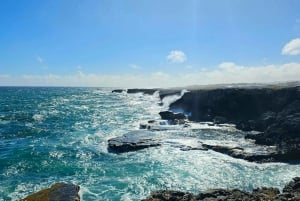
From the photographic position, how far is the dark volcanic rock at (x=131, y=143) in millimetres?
43406

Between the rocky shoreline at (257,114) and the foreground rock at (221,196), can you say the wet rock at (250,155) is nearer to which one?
the rocky shoreline at (257,114)

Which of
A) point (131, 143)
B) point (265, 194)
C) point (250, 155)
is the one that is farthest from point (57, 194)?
point (250, 155)

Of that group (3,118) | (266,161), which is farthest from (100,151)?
(3,118)

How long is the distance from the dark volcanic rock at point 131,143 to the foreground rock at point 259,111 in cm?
1489

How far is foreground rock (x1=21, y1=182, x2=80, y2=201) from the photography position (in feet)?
78.6

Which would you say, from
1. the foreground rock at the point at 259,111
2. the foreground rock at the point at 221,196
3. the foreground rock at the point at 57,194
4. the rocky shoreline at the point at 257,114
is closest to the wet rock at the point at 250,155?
the rocky shoreline at the point at 257,114

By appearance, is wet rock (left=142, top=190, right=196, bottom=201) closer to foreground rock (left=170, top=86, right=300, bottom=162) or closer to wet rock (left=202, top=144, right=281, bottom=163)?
wet rock (left=202, top=144, right=281, bottom=163)

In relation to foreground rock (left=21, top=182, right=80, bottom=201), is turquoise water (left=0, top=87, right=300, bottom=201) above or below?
below

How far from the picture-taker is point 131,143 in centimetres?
4459

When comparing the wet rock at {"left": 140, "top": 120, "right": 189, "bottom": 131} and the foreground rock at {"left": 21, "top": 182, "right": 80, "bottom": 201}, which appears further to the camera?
the wet rock at {"left": 140, "top": 120, "right": 189, "bottom": 131}

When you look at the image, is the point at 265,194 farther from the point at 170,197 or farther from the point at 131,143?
the point at 131,143

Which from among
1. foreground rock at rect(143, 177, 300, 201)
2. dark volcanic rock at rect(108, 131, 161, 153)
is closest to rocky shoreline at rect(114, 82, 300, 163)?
dark volcanic rock at rect(108, 131, 161, 153)

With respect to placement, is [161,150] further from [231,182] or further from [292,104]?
[292,104]

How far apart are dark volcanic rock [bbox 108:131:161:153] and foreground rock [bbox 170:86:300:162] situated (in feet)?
48.9
